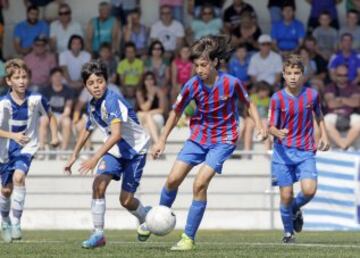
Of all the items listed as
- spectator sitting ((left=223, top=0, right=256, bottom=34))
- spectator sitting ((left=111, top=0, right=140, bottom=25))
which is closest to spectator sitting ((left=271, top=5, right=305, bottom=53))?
spectator sitting ((left=223, top=0, right=256, bottom=34))

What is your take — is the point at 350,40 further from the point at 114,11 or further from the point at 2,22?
the point at 2,22

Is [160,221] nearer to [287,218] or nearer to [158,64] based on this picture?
[287,218]

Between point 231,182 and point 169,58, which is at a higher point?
point 169,58

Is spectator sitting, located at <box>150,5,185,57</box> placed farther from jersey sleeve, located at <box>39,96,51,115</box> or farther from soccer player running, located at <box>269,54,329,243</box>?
soccer player running, located at <box>269,54,329,243</box>

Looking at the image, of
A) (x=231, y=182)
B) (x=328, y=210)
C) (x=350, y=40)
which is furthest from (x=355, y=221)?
(x=350, y=40)

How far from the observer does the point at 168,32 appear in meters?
22.9

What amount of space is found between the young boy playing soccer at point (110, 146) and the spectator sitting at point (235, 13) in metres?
9.37

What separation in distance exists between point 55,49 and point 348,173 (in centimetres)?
687

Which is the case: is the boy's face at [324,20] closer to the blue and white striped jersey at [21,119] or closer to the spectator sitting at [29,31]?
the spectator sitting at [29,31]

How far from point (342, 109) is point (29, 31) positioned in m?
6.41

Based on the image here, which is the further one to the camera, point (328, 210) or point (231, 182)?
point (231, 182)

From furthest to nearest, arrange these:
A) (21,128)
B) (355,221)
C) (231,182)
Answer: (231,182) < (355,221) < (21,128)

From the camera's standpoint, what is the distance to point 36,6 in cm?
2381

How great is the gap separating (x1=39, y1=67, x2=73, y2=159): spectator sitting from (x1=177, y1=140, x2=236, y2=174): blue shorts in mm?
8988
